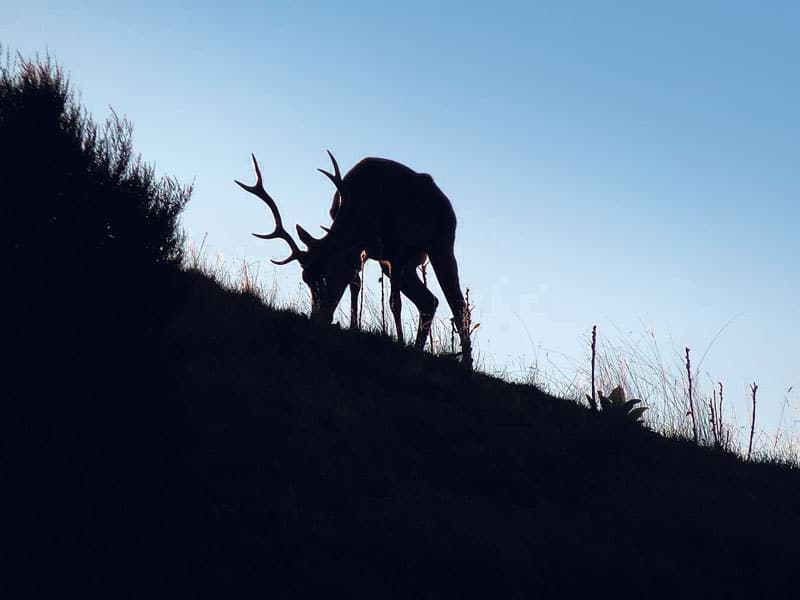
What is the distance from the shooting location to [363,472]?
5.59 m

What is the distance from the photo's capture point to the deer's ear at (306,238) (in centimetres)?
1077

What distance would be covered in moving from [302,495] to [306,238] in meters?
6.14

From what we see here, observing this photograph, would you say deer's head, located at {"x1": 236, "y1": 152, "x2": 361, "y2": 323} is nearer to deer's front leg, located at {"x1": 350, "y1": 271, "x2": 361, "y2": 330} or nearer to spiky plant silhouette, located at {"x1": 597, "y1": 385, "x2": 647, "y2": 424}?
deer's front leg, located at {"x1": 350, "y1": 271, "x2": 361, "y2": 330}

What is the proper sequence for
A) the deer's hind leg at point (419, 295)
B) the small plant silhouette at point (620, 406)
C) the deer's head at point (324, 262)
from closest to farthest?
the small plant silhouette at point (620, 406), the deer's head at point (324, 262), the deer's hind leg at point (419, 295)

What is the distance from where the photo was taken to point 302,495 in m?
5.10

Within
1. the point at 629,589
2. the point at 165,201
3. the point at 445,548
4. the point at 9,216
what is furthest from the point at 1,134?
the point at 629,589

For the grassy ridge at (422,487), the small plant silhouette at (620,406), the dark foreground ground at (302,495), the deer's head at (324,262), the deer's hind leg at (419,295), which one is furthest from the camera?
the deer's hind leg at (419,295)

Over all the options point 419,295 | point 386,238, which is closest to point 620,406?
point 419,295

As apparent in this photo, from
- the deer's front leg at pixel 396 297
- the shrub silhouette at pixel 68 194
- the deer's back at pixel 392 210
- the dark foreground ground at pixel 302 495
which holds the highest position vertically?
the deer's back at pixel 392 210

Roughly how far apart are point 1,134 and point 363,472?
310 centimetres

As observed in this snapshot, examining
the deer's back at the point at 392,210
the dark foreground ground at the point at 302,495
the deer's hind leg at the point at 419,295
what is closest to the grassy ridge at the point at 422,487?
the dark foreground ground at the point at 302,495

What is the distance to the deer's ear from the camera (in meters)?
10.8

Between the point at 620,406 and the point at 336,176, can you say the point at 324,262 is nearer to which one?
the point at 336,176

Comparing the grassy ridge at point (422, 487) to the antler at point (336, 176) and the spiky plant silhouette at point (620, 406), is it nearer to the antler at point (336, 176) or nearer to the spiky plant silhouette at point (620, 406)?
the spiky plant silhouette at point (620, 406)
